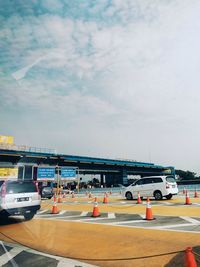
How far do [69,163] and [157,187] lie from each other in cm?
5313

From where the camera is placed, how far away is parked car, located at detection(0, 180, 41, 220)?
34.3 ft

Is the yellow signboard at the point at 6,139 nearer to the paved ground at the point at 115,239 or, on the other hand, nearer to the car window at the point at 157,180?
the car window at the point at 157,180

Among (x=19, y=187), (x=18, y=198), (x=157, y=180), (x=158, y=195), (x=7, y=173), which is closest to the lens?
(x=18, y=198)

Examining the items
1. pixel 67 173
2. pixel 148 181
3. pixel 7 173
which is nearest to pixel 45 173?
pixel 67 173

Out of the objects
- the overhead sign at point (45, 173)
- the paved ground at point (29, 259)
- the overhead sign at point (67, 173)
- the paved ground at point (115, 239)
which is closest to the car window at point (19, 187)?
the paved ground at point (115, 239)

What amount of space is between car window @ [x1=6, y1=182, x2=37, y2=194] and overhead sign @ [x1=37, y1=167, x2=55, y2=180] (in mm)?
31545

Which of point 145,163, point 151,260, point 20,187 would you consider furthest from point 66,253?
point 145,163

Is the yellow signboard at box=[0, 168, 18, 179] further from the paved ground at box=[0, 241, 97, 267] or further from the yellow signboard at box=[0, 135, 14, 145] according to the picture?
the paved ground at box=[0, 241, 97, 267]

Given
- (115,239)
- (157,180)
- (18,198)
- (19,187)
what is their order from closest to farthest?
(115,239)
(18,198)
(19,187)
(157,180)

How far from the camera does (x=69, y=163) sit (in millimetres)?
70562

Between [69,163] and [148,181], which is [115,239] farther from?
[69,163]

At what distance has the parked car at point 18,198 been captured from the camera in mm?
10461

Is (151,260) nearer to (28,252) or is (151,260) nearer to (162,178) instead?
(28,252)

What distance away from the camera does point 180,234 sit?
7473 mm
